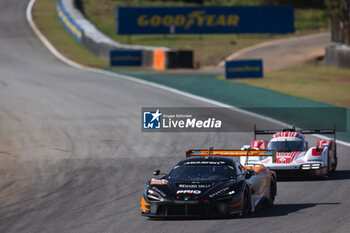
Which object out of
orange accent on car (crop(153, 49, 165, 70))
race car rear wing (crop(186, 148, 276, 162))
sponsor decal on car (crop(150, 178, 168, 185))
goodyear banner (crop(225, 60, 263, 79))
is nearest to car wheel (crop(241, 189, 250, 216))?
sponsor decal on car (crop(150, 178, 168, 185))

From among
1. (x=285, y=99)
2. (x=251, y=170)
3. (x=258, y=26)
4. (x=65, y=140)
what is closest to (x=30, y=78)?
(x=285, y=99)

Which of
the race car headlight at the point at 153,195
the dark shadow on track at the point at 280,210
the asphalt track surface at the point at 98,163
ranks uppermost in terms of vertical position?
the race car headlight at the point at 153,195

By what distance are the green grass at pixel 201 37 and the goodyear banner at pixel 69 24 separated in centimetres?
394

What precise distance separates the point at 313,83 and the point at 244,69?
14.7 feet

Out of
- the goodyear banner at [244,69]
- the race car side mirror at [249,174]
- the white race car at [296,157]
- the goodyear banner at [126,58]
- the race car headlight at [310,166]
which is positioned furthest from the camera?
the goodyear banner at [126,58]

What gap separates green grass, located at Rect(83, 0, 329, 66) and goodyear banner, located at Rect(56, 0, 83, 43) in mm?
3940

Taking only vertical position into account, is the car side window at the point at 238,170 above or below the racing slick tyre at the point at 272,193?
above

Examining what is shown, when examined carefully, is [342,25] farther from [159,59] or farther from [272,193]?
[272,193]

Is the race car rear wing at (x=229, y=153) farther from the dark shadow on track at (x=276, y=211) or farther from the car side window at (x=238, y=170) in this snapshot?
the car side window at (x=238, y=170)

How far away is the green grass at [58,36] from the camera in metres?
57.9

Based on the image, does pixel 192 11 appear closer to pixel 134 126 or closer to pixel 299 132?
pixel 134 126

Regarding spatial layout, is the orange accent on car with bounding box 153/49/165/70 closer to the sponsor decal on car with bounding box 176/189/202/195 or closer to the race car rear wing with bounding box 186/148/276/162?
the race car rear wing with bounding box 186/148/276/162

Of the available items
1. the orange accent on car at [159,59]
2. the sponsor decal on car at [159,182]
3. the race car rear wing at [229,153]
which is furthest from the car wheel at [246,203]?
the orange accent on car at [159,59]

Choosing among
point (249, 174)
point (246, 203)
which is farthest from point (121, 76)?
point (246, 203)
